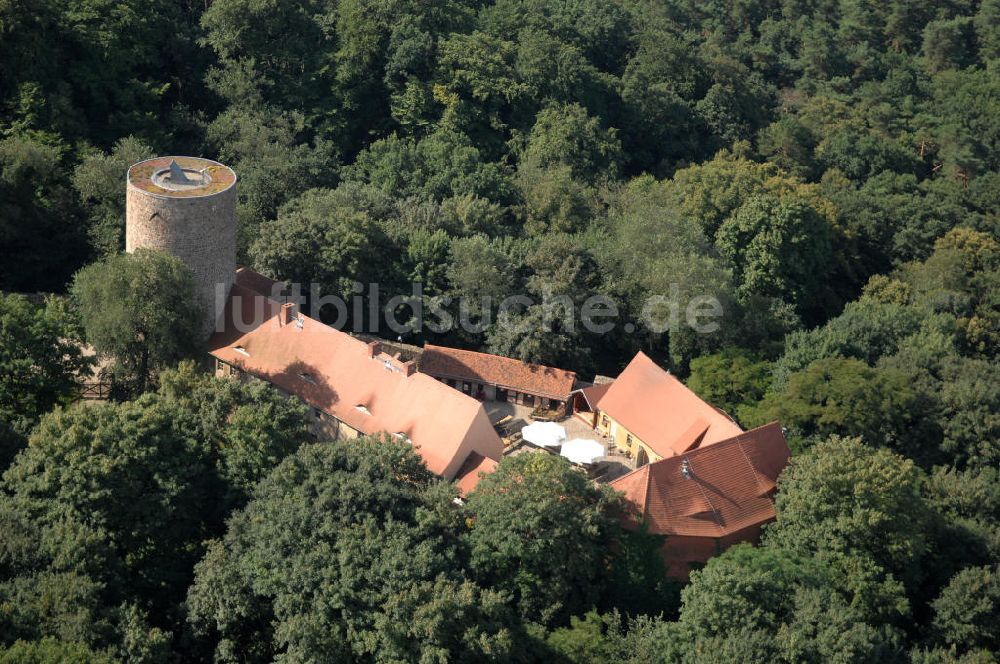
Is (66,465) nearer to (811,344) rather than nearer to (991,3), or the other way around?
(811,344)

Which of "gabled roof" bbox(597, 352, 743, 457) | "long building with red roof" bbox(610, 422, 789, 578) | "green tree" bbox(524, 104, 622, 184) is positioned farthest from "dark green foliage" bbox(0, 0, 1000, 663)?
"gabled roof" bbox(597, 352, 743, 457)

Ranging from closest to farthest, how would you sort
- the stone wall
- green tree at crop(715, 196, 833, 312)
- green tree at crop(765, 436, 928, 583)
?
green tree at crop(765, 436, 928, 583)
the stone wall
green tree at crop(715, 196, 833, 312)

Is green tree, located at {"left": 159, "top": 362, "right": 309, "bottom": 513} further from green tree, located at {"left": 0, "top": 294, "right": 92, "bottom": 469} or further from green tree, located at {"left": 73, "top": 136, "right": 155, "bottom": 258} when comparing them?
green tree, located at {"left": 73, "top": 136, "right": 155, "bottom": 258}

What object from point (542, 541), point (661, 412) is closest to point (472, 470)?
point (542, 541)

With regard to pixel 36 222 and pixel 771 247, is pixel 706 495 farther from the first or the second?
pixel 36 222

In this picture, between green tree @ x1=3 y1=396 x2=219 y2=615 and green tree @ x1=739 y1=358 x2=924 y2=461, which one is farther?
green tree @ x1=739 y1=358 x2=924 y2=461

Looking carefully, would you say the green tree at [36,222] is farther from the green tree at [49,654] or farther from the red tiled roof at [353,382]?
the green tree at [49,654]
